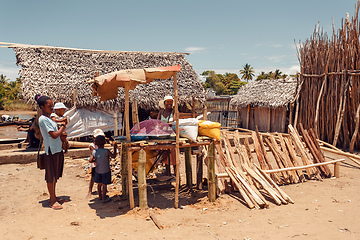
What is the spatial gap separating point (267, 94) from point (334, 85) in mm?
5261

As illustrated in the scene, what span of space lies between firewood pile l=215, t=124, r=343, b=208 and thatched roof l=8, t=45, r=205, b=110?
4.76 meters

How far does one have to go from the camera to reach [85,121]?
9.63 meters

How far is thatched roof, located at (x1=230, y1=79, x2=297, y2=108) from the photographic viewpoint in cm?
1381

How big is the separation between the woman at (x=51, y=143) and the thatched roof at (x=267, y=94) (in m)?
11.3

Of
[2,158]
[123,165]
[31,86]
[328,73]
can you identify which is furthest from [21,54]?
[328,73]

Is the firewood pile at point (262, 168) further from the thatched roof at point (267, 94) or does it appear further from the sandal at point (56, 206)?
the thatched roof at point (267, 94)

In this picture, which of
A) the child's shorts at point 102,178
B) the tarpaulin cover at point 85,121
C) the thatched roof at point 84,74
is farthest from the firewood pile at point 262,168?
the tarpaulin cover at point 85,121

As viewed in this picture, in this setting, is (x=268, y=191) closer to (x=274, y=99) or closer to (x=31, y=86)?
(x=31, y=86)

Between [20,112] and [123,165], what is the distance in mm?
33763

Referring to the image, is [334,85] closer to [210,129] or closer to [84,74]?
[210,129]

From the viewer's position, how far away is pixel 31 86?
898 centimetres

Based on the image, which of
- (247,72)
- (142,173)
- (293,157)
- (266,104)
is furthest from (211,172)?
(247,72)

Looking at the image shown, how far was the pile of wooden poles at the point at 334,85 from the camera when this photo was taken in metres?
9.46

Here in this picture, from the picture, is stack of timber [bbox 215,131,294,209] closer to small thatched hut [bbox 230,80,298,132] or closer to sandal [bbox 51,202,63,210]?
sandal [bbox 51,202,63,210]
